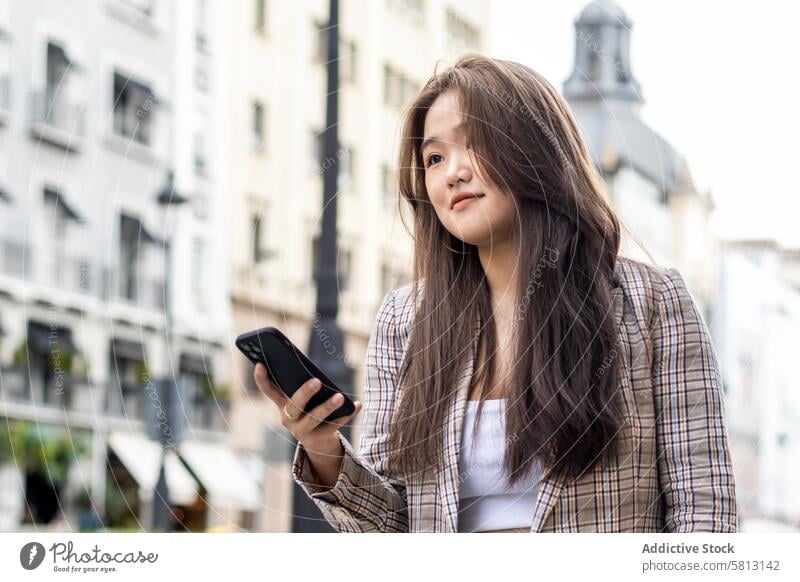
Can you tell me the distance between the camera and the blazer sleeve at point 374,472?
111 cm

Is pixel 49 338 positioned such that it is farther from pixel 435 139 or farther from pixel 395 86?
pixel 395 86

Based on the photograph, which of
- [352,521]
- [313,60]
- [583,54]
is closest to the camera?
[352,521]

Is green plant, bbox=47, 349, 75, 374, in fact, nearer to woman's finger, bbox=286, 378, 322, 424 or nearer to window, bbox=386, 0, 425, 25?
woman's finger, bbox=286, 378, 322, 424

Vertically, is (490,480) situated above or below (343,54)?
below

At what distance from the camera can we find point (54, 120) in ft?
8.50

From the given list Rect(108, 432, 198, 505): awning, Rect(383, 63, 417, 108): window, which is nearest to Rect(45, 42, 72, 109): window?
Rect(383, 63, 417, 108): window

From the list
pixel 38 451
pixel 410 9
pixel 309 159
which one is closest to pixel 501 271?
pixel 410 9

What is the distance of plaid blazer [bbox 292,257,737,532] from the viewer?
1043 mm

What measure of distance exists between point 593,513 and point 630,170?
0.56m

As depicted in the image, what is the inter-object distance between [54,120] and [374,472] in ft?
5.54

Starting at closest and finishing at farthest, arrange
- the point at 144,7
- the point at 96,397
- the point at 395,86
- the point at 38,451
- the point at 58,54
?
the point at 144,7
the point at 58,54
the point at 38,451
the point at 395,86
the point at 96,397

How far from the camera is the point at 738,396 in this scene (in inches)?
66.3
